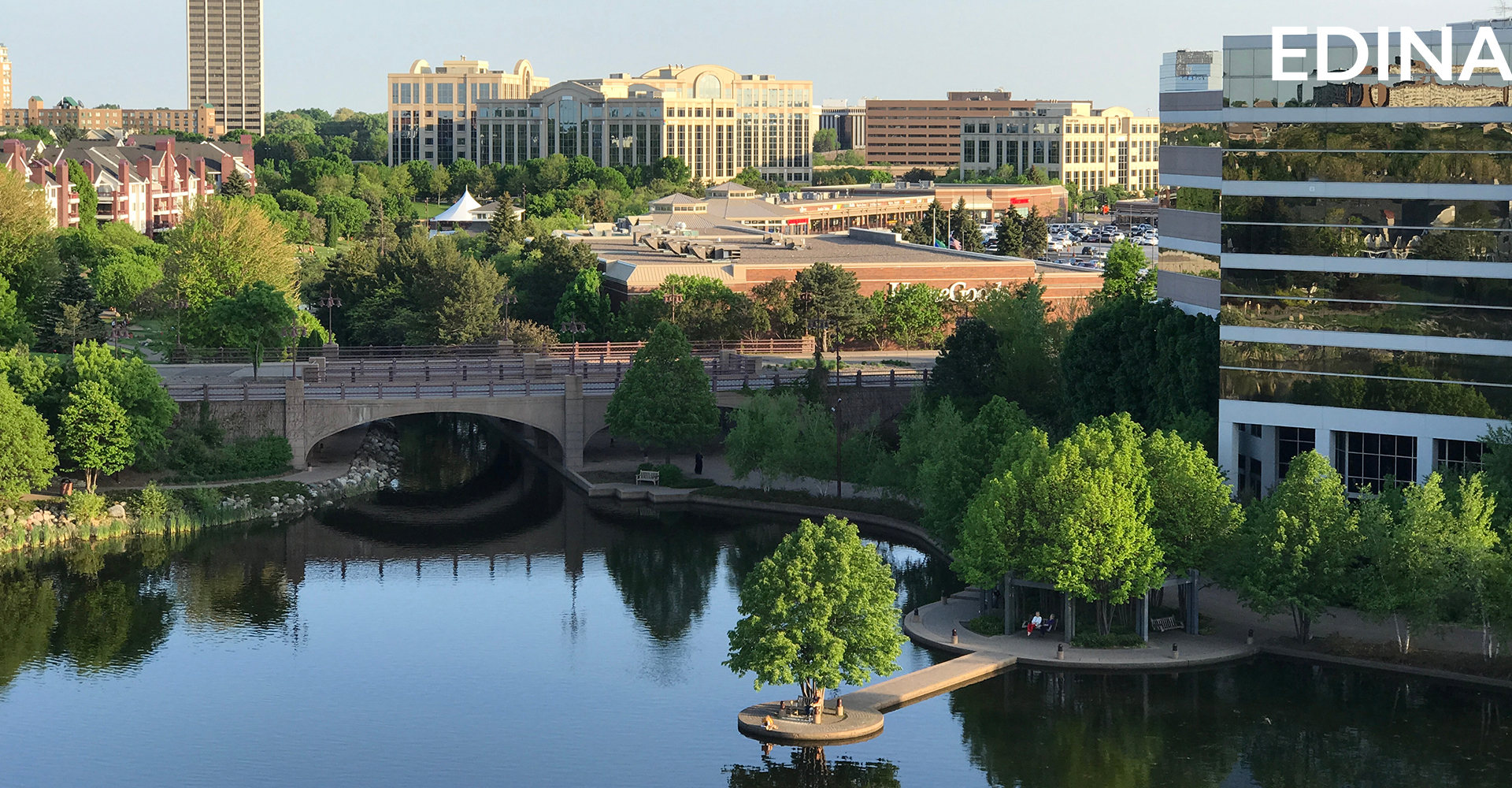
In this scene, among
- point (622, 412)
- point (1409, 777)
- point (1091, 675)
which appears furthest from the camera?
point (622, 412)

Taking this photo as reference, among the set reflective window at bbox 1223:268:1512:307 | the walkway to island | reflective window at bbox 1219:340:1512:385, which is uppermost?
reflective window at bbox 1223:268:1512:307

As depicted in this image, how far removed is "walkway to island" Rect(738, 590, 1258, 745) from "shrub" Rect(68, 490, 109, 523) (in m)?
32.4

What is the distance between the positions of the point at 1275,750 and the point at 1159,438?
11774 mm

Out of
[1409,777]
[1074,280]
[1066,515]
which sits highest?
[1074,280]

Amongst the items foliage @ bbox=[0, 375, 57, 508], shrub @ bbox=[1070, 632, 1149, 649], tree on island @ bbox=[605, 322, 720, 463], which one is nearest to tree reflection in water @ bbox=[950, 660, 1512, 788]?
shrub @ bbox=[1070, 632, 1149, 649]

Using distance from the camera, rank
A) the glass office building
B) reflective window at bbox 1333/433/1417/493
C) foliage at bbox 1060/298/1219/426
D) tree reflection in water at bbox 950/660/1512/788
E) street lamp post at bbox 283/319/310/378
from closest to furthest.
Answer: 1. tree reflection in water at bbox 950/660/1512/788
2. the glass office building
3. reflective window at bbox 1333/433/1417/493
4. foliage at bbox 1060/298/1219/426
5. street lamp post at bbox 283/319/310/378

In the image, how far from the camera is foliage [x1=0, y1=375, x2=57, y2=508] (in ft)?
234

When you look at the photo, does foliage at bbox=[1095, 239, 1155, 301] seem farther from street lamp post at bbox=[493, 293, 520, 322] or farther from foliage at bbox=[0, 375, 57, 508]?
foliage at bbox=[0, 375, 57, 508]

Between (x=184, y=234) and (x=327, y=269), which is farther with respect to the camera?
(x=327, y=269)

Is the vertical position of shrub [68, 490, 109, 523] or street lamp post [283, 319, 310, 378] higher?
street lamp post [283, 319, 310, 378]

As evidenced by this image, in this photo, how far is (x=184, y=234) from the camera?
383 ft

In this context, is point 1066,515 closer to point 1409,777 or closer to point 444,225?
point 1409,777

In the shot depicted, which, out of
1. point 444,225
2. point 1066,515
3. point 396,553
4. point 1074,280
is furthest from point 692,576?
point 444,225

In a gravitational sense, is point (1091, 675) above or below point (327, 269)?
below
